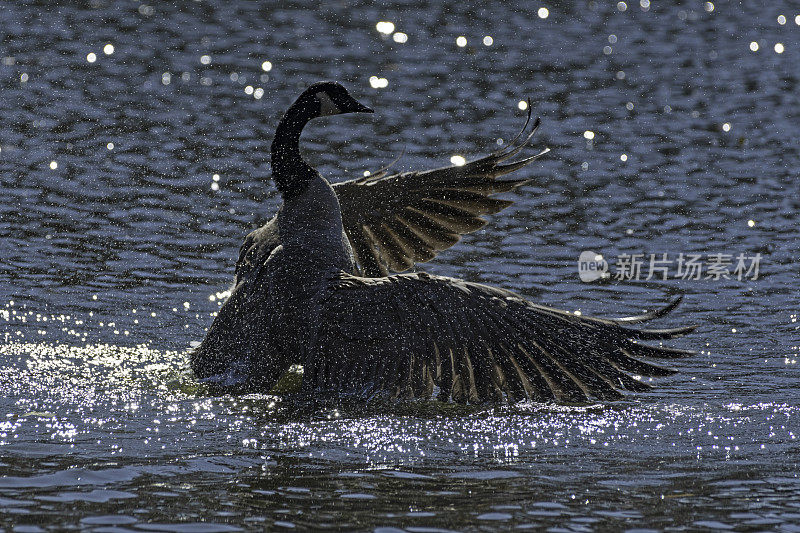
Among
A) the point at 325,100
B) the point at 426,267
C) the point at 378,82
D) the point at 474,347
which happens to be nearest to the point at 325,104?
the point at 325,100

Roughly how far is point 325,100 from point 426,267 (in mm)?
2344

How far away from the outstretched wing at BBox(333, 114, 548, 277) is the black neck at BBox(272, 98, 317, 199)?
94 cm

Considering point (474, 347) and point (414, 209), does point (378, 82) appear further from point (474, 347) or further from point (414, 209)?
point (474, 347)

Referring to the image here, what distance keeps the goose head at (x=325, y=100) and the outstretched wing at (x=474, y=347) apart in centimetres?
201

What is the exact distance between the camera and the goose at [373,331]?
6.80 m

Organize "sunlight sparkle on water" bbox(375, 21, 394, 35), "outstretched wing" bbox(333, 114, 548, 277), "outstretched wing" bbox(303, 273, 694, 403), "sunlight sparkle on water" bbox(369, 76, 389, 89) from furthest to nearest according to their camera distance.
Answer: "sunlight sparkle on water" bbox(375, 21, 394, 35), "sunlight sparkle on water" bbox(369, 76, 389, 89), "outstretched wing" bbox(333, 114, 548, 277), "outstretched wing" bbox(303, 273, 694, 403)

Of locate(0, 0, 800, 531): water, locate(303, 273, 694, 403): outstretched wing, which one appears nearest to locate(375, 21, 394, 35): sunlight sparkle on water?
locate(0, 0, 800, 531): water

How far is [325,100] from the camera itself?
8.79 m

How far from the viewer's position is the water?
5996 mm

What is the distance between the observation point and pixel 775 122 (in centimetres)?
1560

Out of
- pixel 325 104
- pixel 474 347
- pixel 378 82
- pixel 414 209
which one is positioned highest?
pixel 378 82

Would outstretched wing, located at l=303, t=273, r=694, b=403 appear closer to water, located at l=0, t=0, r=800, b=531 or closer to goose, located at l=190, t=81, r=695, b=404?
goose, located at l=190, t=81, r=695, b=404

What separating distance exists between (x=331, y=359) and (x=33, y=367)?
2.20 meters

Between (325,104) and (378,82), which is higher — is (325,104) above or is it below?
below
